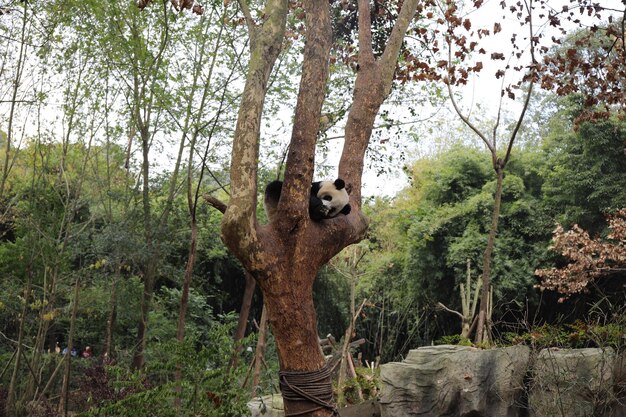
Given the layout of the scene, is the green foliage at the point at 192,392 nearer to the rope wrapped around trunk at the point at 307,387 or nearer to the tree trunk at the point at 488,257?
the rope wrapped around trunk at the point at 307,387

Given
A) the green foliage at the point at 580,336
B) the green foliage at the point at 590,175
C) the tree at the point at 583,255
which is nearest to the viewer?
the green foliage at the point at 580,336

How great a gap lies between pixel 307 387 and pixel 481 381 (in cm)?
384

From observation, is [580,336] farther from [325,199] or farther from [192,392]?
[192,392]

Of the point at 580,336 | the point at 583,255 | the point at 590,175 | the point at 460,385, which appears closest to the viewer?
the point at 460,385

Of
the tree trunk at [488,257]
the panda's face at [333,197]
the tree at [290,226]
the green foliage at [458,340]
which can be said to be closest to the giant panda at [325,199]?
the panda's face at [333,197]

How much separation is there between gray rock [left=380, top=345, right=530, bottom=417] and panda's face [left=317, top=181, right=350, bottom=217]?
2.87 metres

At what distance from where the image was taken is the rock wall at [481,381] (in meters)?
6.24

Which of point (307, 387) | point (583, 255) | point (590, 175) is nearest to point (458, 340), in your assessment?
point (583, 255)

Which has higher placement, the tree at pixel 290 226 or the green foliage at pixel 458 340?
the tree at pixel 290 226

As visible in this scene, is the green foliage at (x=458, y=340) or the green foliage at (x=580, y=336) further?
the green foliage at (x=458, y=340)

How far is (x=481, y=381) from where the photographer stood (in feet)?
21.8

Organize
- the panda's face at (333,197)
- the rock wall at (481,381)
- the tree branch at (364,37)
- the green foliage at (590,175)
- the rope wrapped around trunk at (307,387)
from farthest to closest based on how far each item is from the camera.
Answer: the green foliage at (590,175)
the rock wall at (481,381)
the panda's face at (333,197)
the tree branch at (364,37)
the rope wrapped around trunk at (307,387)

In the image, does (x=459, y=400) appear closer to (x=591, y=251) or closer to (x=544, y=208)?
(x=591, y=251)

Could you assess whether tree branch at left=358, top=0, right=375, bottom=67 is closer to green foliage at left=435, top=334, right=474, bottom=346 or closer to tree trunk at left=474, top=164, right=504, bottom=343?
tree trunk at left=474, top=164, right=504, bottom=343
